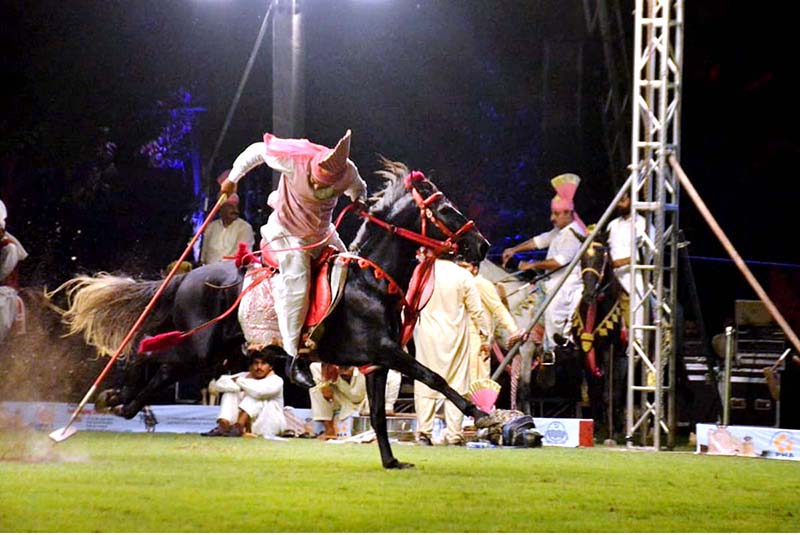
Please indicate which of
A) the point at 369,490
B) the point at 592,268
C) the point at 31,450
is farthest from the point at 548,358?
the point at 369,490

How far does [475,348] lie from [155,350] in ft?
12.7

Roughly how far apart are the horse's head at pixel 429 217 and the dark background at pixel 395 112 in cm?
715

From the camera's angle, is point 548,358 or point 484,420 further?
point 548,358

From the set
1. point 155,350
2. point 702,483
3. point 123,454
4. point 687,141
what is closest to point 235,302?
point 155,350

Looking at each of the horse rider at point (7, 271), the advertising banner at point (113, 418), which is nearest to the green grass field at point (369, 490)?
the advertising banner at point (113, 418)

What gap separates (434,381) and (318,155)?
1809mm

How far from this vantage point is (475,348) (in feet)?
45.9

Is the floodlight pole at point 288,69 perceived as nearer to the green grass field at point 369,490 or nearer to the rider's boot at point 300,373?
the green grass field at point 369,490

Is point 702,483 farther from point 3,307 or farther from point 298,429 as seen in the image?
point 3,307

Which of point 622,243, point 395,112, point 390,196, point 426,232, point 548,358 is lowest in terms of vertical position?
point 548,358

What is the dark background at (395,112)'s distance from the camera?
1769 cm

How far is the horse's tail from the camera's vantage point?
38.1 ft

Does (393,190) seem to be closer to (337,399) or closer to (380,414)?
(380,414)

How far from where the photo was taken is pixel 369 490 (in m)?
8.62
